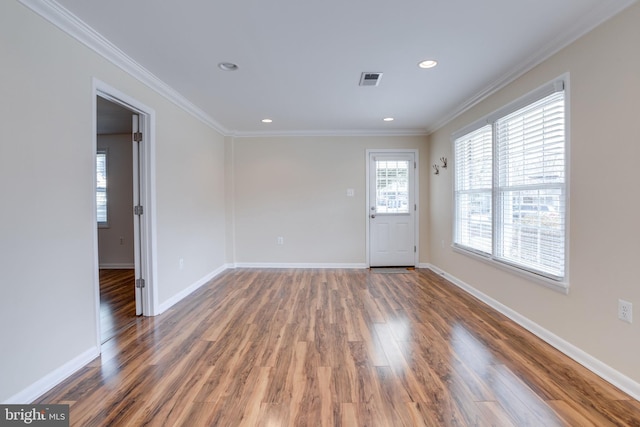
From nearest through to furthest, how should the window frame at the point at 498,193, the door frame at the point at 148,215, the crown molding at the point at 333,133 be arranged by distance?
the window frame at the point at 498,193
the door frame at the point at 148,215
the crown molding at the point at 333,133

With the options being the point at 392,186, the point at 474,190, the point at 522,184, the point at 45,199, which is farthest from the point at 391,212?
the point at 45,199

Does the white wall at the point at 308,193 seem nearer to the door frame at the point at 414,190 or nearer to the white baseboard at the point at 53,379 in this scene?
the door frame at the point at 414,190

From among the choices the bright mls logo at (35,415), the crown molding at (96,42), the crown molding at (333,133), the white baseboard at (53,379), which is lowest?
the bright mls logo at (35,415)

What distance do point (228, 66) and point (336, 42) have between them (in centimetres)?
103

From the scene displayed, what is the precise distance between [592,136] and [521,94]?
2.91 feet

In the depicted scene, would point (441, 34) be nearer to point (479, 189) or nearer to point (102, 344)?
point (479, 189)

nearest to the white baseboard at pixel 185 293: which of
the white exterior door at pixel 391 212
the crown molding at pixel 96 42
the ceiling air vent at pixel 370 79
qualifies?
the crown molding at pixel 96 42

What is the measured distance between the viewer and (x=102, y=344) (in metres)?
2.39

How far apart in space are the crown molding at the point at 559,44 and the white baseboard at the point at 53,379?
4124 mm

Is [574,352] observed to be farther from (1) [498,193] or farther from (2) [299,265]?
(2) [299,265]

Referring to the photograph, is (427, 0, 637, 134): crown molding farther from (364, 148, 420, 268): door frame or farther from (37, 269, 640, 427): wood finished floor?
(37, 269, 640, 427): wood finished floor

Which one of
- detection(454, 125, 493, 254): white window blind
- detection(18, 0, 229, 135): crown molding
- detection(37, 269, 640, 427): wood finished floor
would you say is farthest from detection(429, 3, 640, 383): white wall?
detection(18, 0, 229, 135): crown molding

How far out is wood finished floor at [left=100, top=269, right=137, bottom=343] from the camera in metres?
2.74

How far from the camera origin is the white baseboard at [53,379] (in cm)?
165
